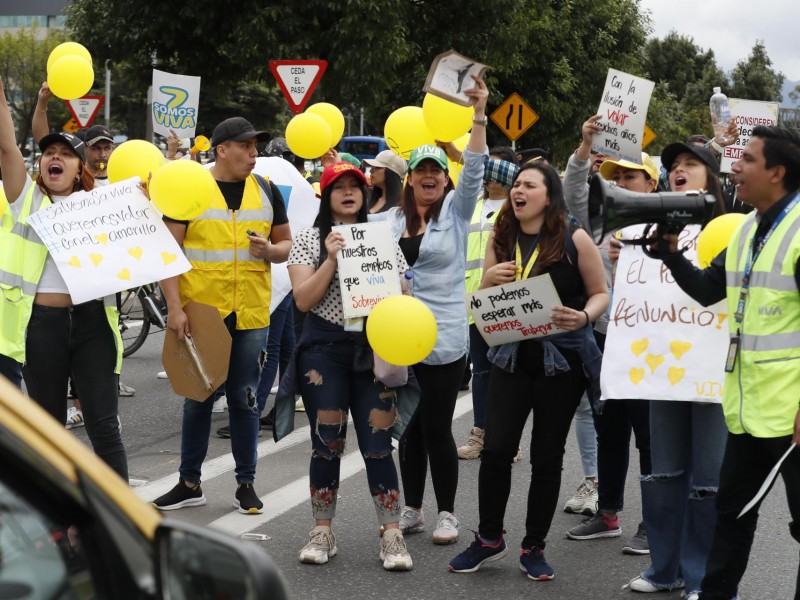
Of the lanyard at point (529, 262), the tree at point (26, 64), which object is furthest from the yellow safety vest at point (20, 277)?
the tree at point (26, 64)

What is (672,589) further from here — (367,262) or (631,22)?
(631,22)

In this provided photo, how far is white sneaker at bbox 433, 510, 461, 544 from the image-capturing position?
5859 mm

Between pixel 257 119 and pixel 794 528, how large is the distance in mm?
62886

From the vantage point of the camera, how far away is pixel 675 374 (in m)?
4.97

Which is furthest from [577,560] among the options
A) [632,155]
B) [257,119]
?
[257,119]

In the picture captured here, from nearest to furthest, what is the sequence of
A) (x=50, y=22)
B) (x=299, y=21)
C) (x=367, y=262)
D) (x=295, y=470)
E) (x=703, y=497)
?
(x=703, y=497), (x=367, y=262), (x=295, y=470), (x=299, y=21), (x=50, y=22)

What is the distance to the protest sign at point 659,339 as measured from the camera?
494cm

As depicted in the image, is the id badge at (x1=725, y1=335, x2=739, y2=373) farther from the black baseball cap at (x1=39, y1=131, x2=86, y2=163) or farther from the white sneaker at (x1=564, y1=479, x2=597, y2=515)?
the black baseball cap at (x1=39, y1=131, x2=86, y2=163)

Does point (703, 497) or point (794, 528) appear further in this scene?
point (703, 497)

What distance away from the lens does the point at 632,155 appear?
239 inches

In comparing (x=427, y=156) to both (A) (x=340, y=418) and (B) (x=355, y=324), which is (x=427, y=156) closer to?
(B) (x=355, y=324)

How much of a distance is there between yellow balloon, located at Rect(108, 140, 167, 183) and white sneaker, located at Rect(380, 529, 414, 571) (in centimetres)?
234

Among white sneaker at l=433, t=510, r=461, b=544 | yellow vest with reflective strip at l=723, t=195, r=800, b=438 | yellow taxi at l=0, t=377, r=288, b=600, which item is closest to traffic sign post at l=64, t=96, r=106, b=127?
white sneaker at l=433, t=510, r=461, b=544

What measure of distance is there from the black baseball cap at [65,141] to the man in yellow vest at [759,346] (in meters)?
2.74
